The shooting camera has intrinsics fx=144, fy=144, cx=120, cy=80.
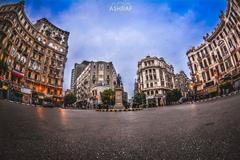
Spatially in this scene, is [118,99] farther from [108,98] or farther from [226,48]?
[226,48]

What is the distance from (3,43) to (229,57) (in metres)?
3.62

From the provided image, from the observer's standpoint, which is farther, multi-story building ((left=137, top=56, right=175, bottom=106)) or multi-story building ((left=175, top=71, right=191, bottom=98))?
multi-story building ((left=137, top=56, right=175, bottom=106))

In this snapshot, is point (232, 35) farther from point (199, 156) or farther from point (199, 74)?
point (199, 156)

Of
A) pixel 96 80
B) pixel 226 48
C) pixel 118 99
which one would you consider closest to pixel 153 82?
pixel 118 99

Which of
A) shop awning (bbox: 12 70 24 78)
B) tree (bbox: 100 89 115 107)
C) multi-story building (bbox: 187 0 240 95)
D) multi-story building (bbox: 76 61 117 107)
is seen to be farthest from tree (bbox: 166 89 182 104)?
shop awning (bbox: 12 70 24 78)

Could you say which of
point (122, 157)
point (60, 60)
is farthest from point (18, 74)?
point (60, 60)

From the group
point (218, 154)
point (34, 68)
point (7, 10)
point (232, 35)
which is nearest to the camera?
point (218, 154)

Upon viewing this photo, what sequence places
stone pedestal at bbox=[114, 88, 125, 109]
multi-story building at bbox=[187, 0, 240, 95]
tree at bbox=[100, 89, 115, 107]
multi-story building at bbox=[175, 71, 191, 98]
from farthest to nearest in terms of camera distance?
tree at bbox=[100, 89, 115, 107], stone pedestal at bbox=[114, 88, 125, 109], multi-story building at bbox=[175, 71, 191, 98], multi-story building at bbox=[187, 0, 240, 95]

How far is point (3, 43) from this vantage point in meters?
1.95

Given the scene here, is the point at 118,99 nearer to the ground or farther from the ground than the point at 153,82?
nearer to the ground

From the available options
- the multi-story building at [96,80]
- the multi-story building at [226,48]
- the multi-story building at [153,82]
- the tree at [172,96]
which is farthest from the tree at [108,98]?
the multi-story building at [226,48]

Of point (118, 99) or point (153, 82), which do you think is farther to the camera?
point (153, 82)

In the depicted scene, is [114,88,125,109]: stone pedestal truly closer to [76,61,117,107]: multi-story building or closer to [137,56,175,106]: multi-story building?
[137,56,175,106]: multi-story building

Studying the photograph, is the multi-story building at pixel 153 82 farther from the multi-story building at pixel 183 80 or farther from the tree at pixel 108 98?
the multi-story building at pixel 183 80
